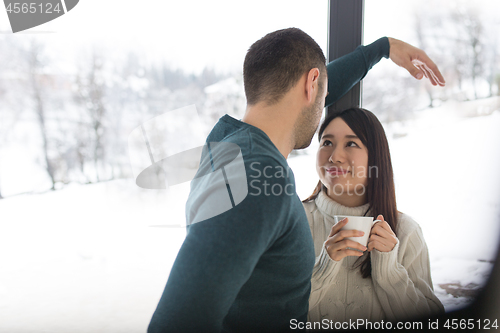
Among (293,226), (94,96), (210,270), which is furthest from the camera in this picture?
(94,96)

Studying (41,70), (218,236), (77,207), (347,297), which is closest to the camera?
(218,236)

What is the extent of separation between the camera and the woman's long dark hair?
41.8 inches

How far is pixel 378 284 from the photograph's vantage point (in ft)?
3.34

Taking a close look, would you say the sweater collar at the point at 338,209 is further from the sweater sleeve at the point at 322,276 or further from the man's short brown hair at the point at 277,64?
the man's short brown hair at the point at 277,64

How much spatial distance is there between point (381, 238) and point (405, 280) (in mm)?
183

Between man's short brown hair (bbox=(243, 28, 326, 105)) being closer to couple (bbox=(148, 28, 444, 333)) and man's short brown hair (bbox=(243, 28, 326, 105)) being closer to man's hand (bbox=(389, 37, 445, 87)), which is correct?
couple (bbox=(148, 28, 444, 333))

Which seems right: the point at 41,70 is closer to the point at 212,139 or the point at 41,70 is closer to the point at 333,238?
the point at 212,139

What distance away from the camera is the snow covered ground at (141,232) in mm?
1224

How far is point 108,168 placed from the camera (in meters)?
1.24

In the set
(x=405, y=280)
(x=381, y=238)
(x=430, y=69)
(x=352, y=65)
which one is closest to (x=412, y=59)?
(x=430, y=69)

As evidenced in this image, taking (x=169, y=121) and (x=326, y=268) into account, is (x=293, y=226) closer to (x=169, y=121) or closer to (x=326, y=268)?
(x=326, y=268)

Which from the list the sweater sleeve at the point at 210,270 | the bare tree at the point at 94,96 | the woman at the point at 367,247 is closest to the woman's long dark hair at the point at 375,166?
the woman at the point at 367,247

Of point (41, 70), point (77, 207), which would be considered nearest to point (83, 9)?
point (41, 70)

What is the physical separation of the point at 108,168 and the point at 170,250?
44 centimetres
